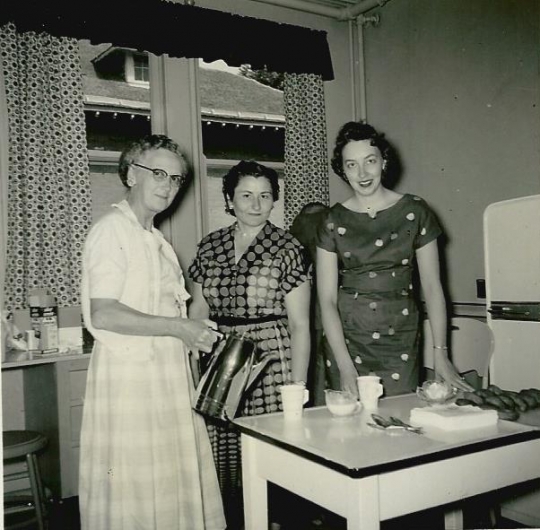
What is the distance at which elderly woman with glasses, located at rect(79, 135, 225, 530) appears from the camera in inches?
75.7

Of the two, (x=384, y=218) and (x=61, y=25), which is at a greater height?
(x=61, y=25)

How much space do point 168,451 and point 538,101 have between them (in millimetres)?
2816

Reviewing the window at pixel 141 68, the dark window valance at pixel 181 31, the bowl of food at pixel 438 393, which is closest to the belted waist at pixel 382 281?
the bowl of food at pixel 438 393

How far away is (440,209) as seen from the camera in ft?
13.9

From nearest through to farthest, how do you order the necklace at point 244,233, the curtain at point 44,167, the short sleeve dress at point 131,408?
the short sleeve dress at point 131,408 → the necklace at point 244,233 → the curtain at point 44,167

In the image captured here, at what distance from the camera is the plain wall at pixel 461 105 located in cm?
363

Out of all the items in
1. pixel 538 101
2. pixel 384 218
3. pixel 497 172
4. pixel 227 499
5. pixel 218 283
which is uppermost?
pixel 538 101

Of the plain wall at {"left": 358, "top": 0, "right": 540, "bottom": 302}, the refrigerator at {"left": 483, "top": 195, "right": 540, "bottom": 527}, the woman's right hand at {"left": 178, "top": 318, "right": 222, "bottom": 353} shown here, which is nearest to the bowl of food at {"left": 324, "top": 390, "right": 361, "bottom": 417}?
the woman's right hand at {"left": 178, "top": 318, "right": 222, "bottom": 353}

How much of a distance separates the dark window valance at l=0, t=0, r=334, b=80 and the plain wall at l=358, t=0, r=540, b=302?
1.90ft

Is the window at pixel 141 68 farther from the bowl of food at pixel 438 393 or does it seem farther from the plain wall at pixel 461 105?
the bowl of food at pixel 438 393

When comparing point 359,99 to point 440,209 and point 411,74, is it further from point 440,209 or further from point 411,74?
point 440,209

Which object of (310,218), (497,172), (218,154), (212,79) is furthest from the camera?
(218,154)

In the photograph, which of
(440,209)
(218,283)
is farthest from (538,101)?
(218,283)

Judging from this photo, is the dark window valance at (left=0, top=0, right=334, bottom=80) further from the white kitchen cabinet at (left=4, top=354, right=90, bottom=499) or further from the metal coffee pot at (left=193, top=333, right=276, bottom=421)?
the metal coffee pot at (left=193, top=333, right=276, bottom=421)
